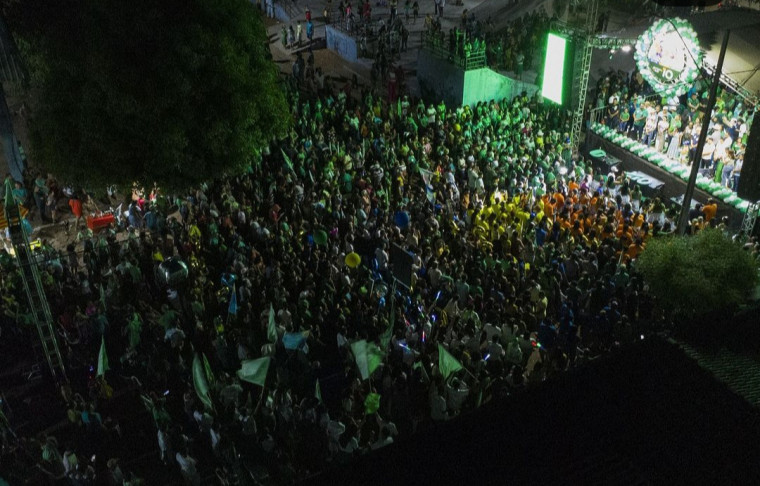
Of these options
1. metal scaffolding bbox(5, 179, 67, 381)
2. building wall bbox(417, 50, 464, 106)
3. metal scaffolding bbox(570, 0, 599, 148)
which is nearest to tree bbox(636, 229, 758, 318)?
metal scaffolding bbox(570, 0, 599, 148)

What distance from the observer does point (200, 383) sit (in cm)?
980

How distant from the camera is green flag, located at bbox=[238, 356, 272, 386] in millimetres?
9922

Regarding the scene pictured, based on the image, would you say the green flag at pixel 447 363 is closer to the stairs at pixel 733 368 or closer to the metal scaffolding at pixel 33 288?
the stairs at pixel 733 368

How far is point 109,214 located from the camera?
16.8 metres

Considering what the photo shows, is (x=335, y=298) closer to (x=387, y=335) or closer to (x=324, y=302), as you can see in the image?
(x=324, y=302)

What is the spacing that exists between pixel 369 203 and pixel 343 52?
14428 mm

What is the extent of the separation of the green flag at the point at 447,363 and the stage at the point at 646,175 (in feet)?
32.7

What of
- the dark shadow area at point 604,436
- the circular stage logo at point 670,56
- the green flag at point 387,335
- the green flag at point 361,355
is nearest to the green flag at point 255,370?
the green flag at point 361,355

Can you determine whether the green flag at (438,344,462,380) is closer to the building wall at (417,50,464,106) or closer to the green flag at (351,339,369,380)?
the green flag at (351,339,369,380)

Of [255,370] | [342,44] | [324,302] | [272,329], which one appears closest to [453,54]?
[342,44]

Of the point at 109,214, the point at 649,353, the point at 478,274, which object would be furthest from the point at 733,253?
the point at 109,214

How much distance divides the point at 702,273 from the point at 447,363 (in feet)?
14.0

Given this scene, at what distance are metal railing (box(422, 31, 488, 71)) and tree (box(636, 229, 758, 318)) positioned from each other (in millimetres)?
11993

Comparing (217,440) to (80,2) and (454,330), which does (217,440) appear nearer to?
(454,330)
